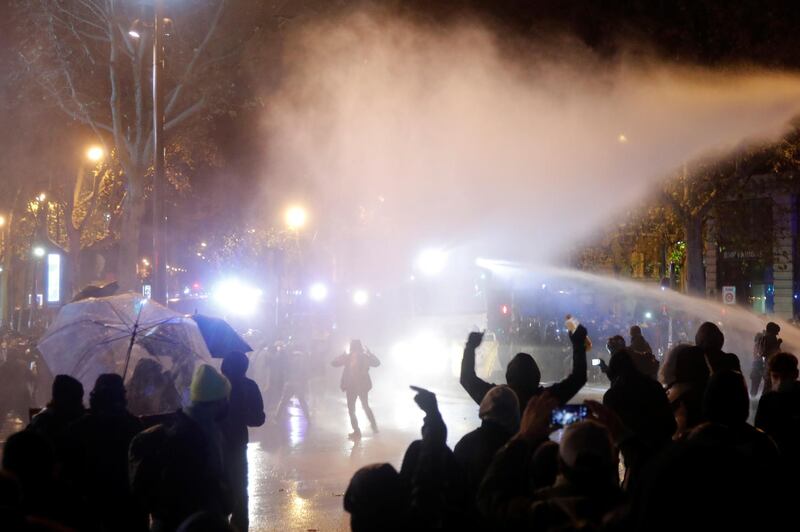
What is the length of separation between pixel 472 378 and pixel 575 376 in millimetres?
716

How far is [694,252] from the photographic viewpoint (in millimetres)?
25719

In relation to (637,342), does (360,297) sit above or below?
above

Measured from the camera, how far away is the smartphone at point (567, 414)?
5.07 metres

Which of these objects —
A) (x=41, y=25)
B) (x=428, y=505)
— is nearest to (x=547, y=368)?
(x=41, y=25)

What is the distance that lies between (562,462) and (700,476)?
55cm

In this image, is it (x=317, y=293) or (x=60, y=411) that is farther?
(x=317, y=293)

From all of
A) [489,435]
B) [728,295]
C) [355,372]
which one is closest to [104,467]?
[489,435]

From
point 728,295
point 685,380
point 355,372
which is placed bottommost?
point 355,372

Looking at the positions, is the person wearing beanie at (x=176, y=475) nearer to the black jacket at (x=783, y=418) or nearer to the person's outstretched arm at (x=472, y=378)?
the person's outstretched arm at (x=472, y=378)

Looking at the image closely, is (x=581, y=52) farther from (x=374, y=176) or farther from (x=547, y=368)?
(x=374, y=176)

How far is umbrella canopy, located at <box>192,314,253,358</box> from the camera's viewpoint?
8508 mm

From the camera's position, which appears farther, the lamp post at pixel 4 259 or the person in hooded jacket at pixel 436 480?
the lamp post at pixel 4 259

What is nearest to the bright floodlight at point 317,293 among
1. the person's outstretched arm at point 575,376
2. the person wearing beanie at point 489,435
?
the person's outstretched arm at point 575,376

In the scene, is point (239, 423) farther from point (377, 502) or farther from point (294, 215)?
point (294, 215)
